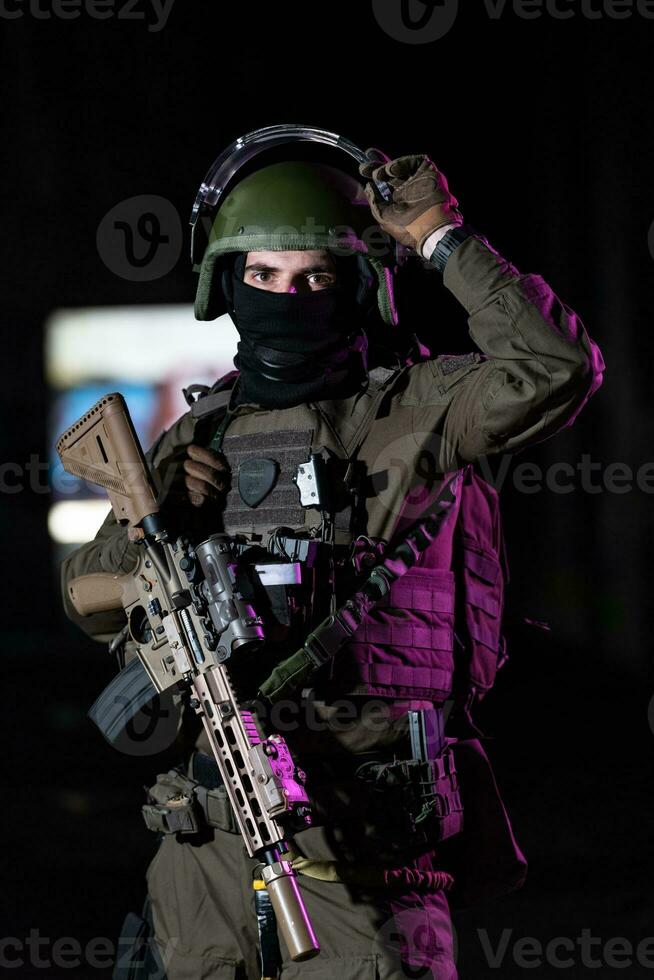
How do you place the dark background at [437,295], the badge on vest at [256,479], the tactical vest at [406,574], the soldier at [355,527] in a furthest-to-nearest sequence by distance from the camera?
the dark background at [437,295] → the badge on vest at [256,479] → the tactical vest at [406,574] → the soldier at [355,527]

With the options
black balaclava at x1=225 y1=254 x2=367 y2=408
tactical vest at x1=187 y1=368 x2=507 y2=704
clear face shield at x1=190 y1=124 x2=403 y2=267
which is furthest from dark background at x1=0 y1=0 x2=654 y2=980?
tactical vest at x1=187 y1=368 x2=507 y2=704

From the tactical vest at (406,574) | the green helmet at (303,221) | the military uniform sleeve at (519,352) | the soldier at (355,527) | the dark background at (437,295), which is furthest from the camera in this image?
the dark background at (437,295)

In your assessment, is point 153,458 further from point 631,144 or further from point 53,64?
point 631,144

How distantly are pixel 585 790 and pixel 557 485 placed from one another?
306cm

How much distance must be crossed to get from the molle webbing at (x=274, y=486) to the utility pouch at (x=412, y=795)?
1.46 ft

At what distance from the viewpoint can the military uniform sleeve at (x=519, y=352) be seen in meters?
1.70

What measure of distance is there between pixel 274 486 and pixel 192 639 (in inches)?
12.5

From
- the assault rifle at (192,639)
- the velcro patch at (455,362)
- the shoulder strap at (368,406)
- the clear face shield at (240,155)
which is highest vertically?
the clear face shield at (240,155)

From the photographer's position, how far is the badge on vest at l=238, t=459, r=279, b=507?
6.73 feet

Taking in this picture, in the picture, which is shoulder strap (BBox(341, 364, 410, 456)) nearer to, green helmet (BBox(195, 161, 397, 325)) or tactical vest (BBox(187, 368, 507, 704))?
tactical vest (BBox(187, 368, 507, 704))

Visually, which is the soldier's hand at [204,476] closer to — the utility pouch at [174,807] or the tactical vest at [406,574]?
the tactical vest at [406,574]

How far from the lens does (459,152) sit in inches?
225

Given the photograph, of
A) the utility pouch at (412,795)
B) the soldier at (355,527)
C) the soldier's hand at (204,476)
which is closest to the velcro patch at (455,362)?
the soldier at (355,527)

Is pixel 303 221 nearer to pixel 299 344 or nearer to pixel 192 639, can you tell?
pixel 299 344
